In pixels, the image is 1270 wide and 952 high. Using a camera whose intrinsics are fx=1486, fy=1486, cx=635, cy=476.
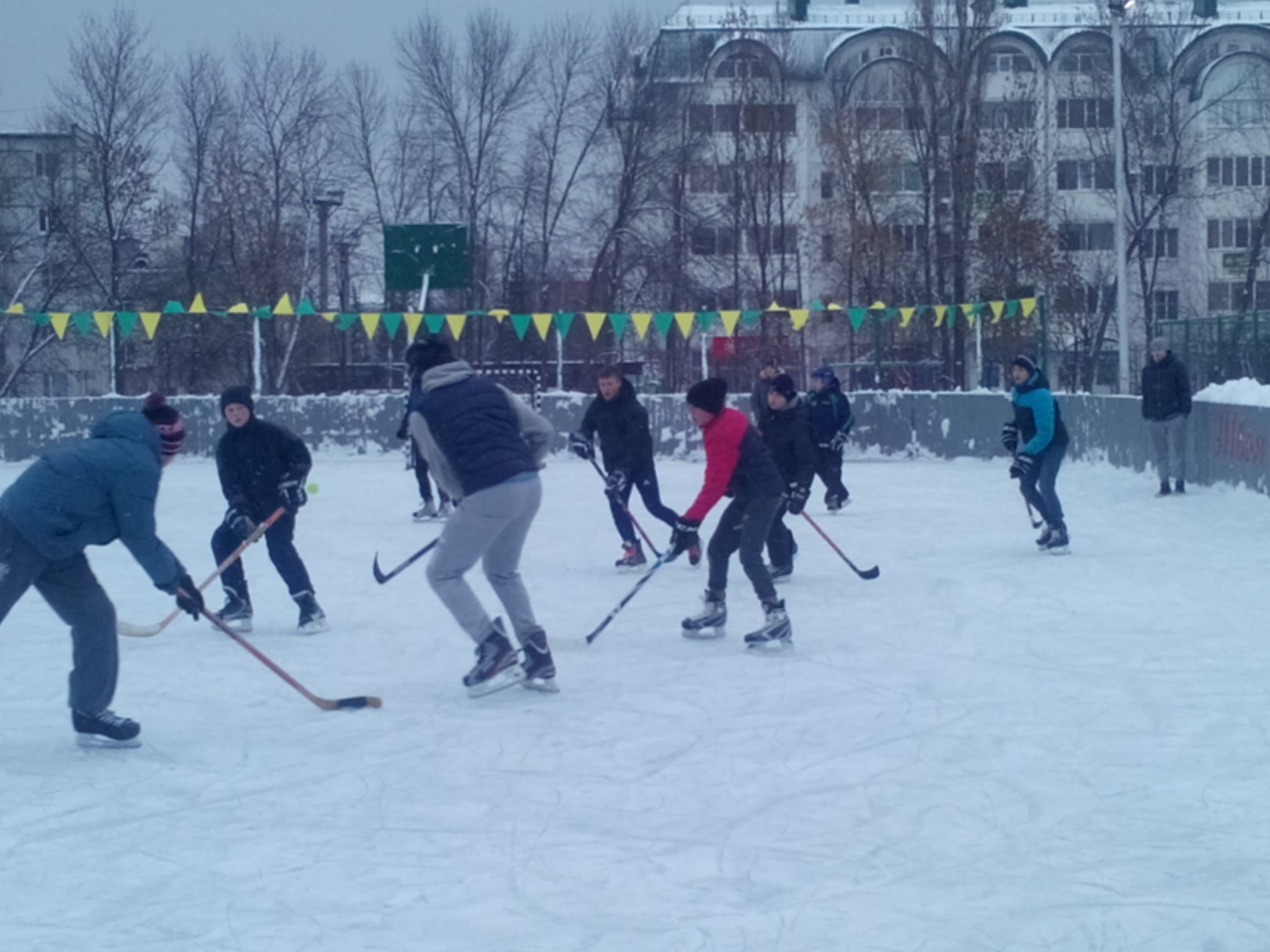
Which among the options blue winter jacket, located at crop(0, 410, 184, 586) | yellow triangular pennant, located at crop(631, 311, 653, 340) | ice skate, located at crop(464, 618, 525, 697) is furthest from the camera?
yellow triangular pennant, located at crop(631, 311, 653, 340)

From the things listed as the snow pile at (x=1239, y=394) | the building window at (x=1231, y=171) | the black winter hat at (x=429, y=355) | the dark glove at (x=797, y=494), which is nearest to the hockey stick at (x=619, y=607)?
the dark glove at (x=797, y=494)

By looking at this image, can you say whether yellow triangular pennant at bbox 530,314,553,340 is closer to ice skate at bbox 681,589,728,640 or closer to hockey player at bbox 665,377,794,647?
ice skate at bbox 681,589,728,640

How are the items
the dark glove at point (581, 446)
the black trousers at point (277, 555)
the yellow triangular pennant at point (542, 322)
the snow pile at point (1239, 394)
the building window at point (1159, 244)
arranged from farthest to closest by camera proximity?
the building window at point (1159, 244), the yellow triangular pennant at point (542, 322), the snow pile at point (1239, 394), the dark glove at point (581, 446), the black trousers at point (277, 555)

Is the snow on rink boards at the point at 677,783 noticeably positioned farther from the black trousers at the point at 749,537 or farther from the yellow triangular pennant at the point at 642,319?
the yellow triangular pennant at the point at 642,319

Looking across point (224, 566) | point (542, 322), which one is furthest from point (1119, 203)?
point (224, 566)

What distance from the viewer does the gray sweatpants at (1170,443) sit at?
570 inches

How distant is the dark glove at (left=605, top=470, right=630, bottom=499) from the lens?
10.3 metres

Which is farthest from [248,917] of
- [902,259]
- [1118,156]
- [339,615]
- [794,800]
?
[902,259]

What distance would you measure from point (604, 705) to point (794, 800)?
5.13 feet

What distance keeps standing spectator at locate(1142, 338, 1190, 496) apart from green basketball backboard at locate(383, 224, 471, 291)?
514 inches

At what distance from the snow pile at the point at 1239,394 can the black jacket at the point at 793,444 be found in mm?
6653

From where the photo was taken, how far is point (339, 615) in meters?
8.67

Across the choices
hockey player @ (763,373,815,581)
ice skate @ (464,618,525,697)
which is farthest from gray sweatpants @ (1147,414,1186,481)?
ice skate @ (464,618,525,697)

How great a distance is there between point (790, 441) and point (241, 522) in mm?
3188
